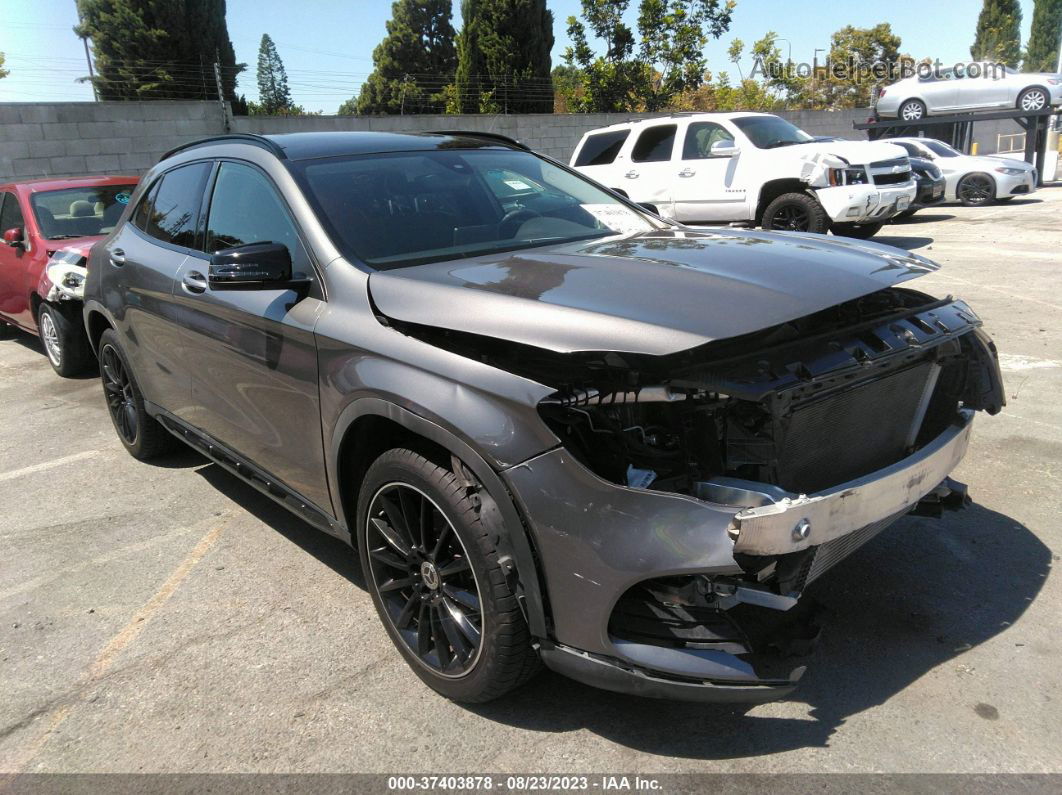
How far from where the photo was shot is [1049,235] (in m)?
12.7

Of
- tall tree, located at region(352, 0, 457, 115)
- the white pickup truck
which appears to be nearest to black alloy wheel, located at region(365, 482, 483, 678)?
the white pickup truck

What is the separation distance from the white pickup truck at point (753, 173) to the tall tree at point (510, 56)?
51.4ft

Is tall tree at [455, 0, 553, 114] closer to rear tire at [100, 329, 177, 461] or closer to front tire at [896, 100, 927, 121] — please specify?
front tire at [896, 100, 927, 121]

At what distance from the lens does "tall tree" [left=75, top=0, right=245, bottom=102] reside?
88.9 feet

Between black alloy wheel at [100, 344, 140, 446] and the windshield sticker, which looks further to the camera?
black alloy wheel at [100, 344, 140, 446]

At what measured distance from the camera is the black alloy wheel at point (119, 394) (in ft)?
16.7

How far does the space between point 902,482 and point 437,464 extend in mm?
1437

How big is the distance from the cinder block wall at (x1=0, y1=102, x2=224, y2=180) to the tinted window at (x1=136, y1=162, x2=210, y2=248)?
12.5 m

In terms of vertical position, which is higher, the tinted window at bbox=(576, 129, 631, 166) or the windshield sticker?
the tinted window at bbox=(576, 129, 631, 166)

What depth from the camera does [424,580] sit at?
280 cm

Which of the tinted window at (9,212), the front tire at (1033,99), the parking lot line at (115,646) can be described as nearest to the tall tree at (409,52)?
the front tire at (1033,99)

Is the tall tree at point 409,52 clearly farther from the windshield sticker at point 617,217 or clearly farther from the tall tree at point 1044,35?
the windshield sticker at point 617,217

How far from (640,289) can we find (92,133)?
53.4 feet

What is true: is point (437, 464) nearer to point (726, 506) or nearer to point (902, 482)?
point (726, 506)
